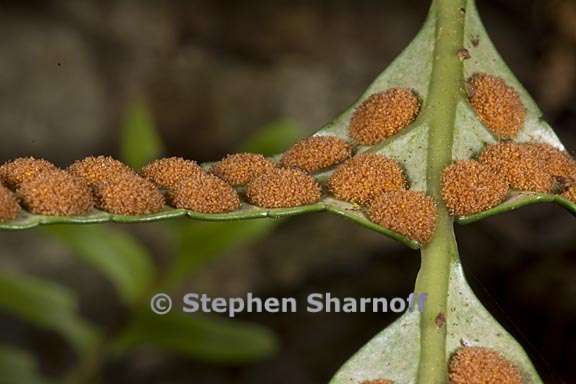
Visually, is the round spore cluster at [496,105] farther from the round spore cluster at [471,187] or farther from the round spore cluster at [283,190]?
the round spore cluster at [283,190]

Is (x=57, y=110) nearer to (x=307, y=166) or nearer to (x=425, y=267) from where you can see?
(x=307, y=166)

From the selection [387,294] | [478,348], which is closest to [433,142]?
[478,348]

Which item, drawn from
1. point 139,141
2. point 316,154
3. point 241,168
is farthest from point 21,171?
point 139,141

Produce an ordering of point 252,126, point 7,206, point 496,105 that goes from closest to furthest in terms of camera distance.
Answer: point 7,206 → point 496,105 → point 252,126

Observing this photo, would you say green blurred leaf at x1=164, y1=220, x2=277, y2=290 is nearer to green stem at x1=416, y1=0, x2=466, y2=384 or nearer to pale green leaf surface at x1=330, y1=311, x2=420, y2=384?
green stem at x1=416, y1=0, x2=466, y2=384

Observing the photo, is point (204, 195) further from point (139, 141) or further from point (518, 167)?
point (139, 141)

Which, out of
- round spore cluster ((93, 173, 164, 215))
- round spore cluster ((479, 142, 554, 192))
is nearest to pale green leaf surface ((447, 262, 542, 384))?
round spore cluster ((479, 142, 554, 192))
